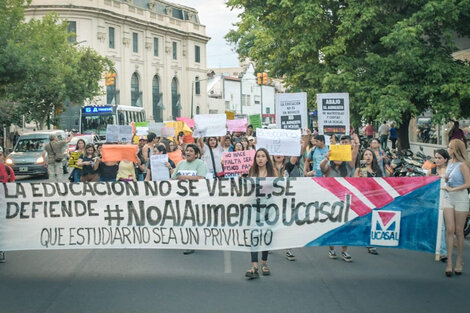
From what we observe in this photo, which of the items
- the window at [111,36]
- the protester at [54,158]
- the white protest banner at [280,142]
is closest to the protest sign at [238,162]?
the white protest banner at [280,142]

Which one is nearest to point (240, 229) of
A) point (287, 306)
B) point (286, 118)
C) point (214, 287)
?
point (214, 287)

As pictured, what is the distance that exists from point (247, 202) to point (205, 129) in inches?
225

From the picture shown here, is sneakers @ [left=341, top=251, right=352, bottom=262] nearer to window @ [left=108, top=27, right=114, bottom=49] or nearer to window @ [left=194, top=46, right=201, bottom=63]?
window @ [left=108, top=27, right=114, bottom=49]

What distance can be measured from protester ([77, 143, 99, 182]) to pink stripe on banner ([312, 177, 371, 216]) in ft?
18.0

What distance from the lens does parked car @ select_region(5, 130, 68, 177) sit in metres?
23.6

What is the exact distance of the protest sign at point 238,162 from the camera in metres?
12.4

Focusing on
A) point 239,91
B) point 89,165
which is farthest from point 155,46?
point 89,165

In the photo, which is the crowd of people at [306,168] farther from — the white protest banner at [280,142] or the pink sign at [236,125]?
the pink sign at [236,125]

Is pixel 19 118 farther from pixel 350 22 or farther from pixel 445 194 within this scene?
pixel 445 194

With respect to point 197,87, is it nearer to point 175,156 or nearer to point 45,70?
point 45,70

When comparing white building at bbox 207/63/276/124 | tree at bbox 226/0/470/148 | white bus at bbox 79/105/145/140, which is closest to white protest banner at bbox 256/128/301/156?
tree at bbox 226/0/470/148

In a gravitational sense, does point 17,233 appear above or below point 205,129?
below

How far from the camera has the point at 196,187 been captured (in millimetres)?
8484

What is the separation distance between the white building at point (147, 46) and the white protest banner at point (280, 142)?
49.9 metres
